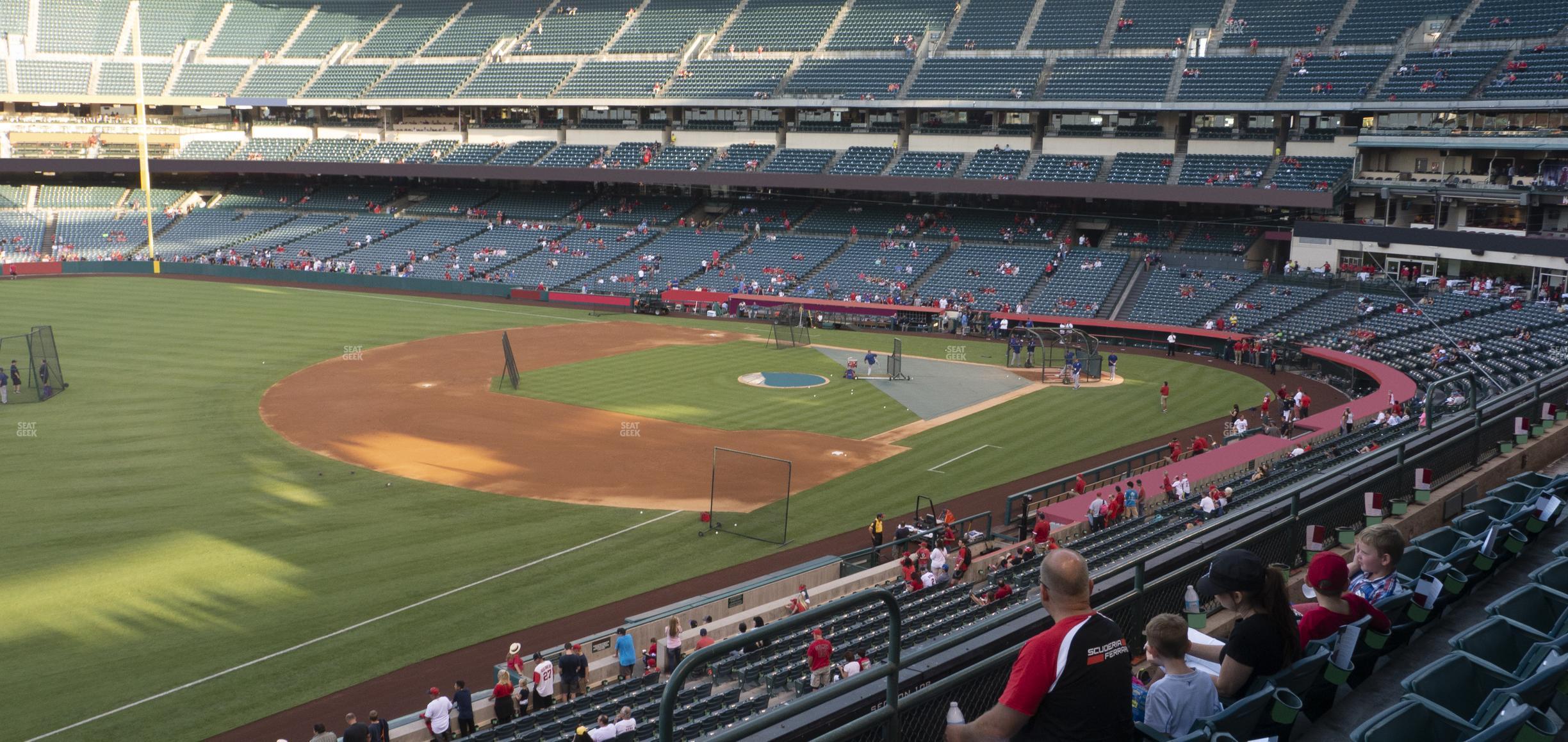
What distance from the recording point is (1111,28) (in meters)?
69.8

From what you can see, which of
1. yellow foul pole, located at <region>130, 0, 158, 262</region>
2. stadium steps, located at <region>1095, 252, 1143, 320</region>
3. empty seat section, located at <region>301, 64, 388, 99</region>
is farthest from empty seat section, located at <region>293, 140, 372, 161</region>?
stadium steps, located at <region>1095, 252, 1143, 320</region>

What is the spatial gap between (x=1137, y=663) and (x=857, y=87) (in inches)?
2664

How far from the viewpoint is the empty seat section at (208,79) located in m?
90.6

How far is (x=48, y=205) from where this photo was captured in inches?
3280

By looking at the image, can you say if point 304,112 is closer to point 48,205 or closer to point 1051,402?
point 48,205

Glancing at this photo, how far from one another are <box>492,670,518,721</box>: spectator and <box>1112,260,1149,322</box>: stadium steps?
45.8 metres

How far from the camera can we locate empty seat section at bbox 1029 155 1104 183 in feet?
211

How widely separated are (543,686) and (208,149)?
8846cm

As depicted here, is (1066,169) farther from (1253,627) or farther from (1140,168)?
(1253,627)

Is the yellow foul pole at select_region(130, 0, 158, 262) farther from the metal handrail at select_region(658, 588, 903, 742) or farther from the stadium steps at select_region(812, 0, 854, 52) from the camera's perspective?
the metal handrail at select_region(658, 588, 903, 742)

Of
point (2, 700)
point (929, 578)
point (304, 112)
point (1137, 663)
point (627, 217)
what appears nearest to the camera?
point (1137, 663)

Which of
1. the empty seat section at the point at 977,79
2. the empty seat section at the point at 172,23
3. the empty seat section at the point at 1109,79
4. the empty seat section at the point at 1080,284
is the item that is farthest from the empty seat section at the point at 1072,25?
the empty seat section at the point at 172,23

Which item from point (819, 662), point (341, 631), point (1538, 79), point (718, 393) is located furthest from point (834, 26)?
point (819, 662)

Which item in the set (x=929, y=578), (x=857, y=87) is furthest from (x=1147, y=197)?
(x=929, y=578)
